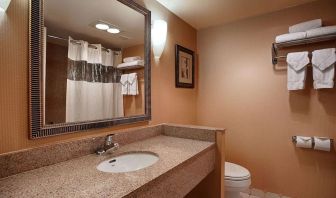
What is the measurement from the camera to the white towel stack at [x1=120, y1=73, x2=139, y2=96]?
4.78 feet

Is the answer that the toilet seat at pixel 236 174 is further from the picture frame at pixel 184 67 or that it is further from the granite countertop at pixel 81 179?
the picture frame at pixel 184 67

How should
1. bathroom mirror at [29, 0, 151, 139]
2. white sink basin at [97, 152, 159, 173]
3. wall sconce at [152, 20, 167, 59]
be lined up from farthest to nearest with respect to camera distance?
1. wall sconce at [152, 20, 167, 59]
2. white sink basin at [97, 152, 159, 173]
3. bathroom mirror at [29, 0, 151, 139]

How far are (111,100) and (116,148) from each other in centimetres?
36

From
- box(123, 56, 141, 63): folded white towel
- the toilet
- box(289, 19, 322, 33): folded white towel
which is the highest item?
box(289, 19, 322, 33): folded white towel

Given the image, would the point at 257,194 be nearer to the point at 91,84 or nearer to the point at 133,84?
the point at 133,84

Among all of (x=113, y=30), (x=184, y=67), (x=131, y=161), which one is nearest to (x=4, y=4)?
(x=113, y=30)

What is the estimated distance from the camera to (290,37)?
177 cm

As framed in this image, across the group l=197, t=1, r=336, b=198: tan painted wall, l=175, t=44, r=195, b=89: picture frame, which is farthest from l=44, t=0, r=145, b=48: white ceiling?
l=197, t=1, r=336, b=198: tan painted wall

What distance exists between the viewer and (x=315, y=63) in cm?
167

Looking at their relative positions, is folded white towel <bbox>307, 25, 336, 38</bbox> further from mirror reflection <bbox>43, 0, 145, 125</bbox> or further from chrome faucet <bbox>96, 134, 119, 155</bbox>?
chrome faucet <bbox>96, 134, 119, 155</bbox>

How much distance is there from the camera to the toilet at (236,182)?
167 centimetres

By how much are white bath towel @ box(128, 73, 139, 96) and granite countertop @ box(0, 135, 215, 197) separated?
21.7 inches

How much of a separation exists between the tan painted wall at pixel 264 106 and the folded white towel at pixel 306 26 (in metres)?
0.11

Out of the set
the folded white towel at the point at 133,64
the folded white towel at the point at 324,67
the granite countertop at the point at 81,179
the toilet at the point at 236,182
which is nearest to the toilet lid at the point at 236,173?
the toilet at the point at 236,182
